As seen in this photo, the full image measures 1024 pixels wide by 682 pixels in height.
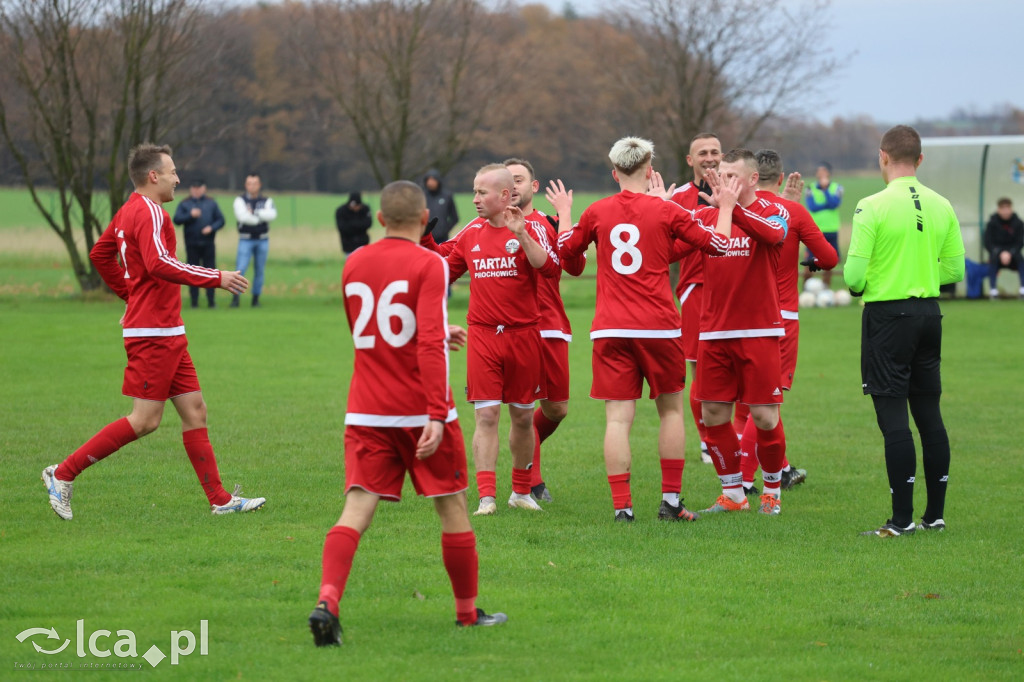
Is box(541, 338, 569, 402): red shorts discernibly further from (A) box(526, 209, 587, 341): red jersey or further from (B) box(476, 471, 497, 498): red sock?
(B) box(476, 471, 497, 498): red sock

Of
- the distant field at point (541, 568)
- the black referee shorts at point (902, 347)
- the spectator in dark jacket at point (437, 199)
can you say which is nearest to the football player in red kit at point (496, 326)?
the distant field at point (541, 568)

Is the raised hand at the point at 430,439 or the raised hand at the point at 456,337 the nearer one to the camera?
the raised hand at the point at 430,439

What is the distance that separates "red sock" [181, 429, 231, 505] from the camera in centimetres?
730

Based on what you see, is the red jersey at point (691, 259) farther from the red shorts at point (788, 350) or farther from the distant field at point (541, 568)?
the distant field at point (541, 568)

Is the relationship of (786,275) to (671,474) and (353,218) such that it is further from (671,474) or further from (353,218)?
(353,218)

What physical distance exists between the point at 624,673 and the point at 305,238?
1464 inches

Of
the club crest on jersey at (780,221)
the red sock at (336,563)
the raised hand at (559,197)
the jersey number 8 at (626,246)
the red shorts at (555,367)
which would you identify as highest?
the raised hand at (559,197)

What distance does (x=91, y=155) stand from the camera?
74.1 ft

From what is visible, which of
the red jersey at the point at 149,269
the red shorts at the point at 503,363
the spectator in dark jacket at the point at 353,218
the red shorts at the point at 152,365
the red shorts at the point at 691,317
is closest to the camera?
the red jersey at the point at 149,269

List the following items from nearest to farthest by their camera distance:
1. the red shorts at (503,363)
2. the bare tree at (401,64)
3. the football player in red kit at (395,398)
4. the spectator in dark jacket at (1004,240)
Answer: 1. the football player in red kit at (395,398)
2. the red shorts at (503,363)
3. the spectator in dark jacket at (1004,240)
4. the bare tree at (401,64)

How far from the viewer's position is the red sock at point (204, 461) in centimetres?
730

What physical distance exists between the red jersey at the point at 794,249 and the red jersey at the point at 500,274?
5.42ft

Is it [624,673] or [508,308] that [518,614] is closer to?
[624,673]

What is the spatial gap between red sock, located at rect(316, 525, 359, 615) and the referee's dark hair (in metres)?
3.99
